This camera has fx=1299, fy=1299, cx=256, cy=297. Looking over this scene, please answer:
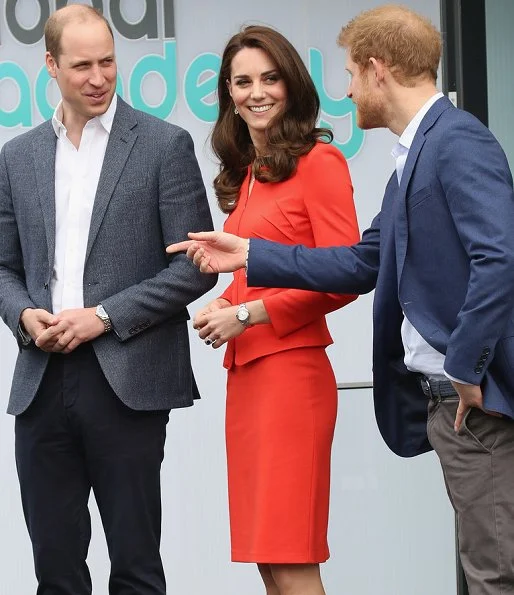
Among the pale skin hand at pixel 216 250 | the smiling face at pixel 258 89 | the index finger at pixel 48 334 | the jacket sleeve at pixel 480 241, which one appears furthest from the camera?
the smiling face at pixel 258 89

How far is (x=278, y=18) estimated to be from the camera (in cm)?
529

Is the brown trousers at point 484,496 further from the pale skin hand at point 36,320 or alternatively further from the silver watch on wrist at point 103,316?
the pale skin hand at point 36,320

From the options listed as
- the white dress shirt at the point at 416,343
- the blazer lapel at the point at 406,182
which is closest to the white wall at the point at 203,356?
the white dress shirt at the point at 416,343

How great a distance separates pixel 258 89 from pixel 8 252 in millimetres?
914

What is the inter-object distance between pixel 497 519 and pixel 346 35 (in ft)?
4.18

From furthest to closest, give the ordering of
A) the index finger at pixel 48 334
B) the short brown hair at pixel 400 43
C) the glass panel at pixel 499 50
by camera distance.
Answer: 1. the glass panel at pixel 499 50
2. the index finger at pixel 48 334
3. the short brown hair at pixel 400 43

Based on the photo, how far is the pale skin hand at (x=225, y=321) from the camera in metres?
3.73

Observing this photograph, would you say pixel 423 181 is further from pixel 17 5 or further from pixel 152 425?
pixel 17 5

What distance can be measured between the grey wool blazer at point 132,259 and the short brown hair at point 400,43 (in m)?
0.84

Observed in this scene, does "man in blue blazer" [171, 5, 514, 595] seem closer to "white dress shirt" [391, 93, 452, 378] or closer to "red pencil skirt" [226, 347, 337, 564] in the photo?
"white dress shirt" [391, 93, 452, 378]

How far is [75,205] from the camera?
12.6 ft

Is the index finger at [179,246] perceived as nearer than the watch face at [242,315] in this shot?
Yes

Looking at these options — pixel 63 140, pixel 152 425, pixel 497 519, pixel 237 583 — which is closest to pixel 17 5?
pixel 63 140

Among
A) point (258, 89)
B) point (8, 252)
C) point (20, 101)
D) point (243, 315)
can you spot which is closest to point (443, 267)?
point (243, 315)
